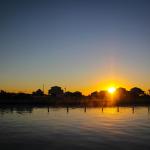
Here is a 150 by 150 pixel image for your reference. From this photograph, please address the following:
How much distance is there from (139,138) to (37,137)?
408 inches

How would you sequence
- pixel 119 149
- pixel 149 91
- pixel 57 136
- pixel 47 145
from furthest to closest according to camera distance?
pixel 149 91 < pixel 57 136 < pixel 47 145 < pixel 119 149

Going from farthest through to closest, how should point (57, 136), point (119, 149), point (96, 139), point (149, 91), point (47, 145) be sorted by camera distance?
point (149, 91) < point (57, 136) < point (96, 139) < point (47, 145) < point (119, 149)

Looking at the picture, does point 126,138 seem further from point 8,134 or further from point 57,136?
point 8,134

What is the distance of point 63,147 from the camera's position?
21641 mm

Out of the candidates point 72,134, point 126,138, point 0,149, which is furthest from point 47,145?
point 126,138

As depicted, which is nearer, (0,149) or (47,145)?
(0,149)

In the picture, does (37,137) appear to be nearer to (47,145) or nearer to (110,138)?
(47,145)

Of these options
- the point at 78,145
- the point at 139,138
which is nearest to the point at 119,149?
the point at 78,145

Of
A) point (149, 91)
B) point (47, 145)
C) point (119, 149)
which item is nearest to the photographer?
point (119, 149)

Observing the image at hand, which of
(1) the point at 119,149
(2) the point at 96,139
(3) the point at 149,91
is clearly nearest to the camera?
(1) the point at 119,149

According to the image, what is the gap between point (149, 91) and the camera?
651 feet

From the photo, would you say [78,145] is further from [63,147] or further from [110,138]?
[110,138]

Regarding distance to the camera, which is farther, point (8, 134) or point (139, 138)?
point (8, 134)

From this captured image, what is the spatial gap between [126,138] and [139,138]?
4.22 ft
